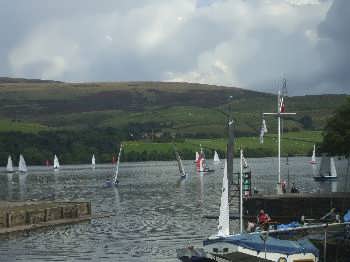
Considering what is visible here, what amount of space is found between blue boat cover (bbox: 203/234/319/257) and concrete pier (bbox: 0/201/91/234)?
114ft

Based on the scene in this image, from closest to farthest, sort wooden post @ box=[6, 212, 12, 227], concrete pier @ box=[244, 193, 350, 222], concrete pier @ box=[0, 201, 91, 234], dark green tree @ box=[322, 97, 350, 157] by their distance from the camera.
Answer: concrete pier @ box=[244, 193, 350, 222] → wooden post @ box=[6, 212, 12, 227] → concrete pier @ box=[0, 201, 91, 234] → dark green tree @ box=[322, 97, 350, 157]

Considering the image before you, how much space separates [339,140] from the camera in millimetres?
91938

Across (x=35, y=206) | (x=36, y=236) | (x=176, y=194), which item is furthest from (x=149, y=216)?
(x=176, y=194)

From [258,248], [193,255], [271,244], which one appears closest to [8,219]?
[193,255]

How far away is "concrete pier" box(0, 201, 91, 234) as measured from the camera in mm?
78938

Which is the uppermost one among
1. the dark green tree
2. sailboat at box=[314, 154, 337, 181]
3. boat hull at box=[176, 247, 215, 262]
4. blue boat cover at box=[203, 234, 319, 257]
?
the dark green tree

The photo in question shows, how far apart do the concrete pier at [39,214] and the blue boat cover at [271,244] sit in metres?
34.7

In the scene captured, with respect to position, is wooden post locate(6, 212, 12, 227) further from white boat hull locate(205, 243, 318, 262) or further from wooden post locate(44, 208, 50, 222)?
white boat hull locate(205, 243, 318, 262)

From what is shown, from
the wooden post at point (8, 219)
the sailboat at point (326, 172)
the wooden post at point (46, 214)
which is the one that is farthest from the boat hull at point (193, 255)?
the sailboat at point (326, 172)

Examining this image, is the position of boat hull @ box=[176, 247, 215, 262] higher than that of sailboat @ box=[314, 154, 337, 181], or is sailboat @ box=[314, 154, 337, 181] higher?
sailboat @ box=[314, 154, 337, 181]

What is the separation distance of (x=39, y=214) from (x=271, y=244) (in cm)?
4125

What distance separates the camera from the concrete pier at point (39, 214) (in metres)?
78.9

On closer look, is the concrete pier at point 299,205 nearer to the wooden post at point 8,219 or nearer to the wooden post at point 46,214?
the wooden post at point 46,214

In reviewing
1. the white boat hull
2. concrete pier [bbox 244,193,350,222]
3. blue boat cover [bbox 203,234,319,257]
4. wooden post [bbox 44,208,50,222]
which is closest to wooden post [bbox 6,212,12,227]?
wooden post [bbox 44,208,50,222]
